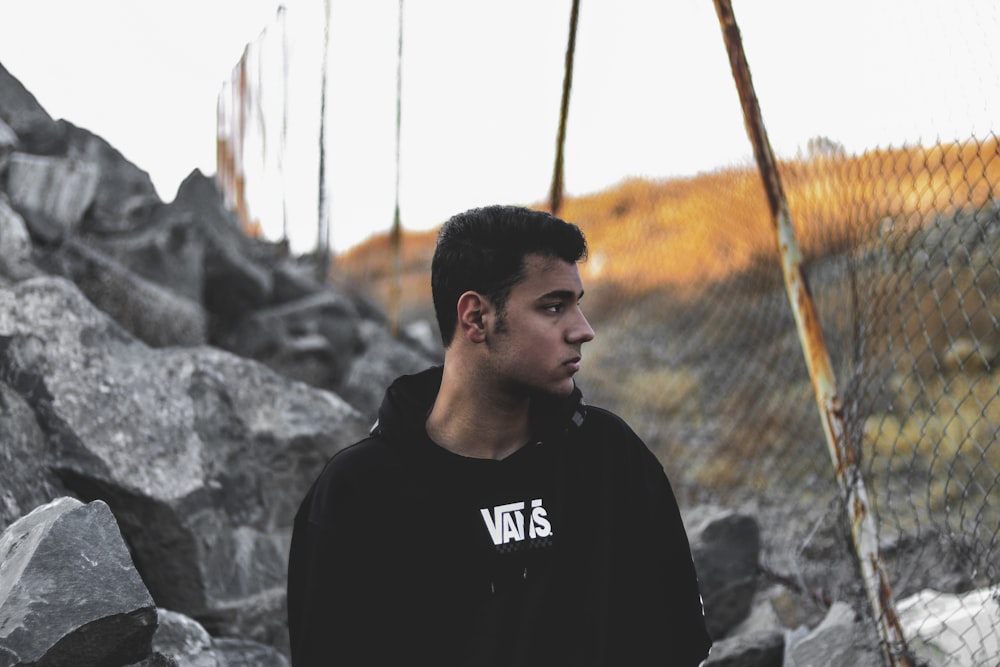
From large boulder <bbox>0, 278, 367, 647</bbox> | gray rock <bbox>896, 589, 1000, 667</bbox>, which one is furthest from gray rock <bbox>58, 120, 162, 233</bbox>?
gray rock <bbox>896, 589, 1000, 667</bbox>

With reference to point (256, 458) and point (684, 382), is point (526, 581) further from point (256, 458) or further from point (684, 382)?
point (684, 382)

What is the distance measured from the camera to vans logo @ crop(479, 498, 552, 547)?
5.82ft

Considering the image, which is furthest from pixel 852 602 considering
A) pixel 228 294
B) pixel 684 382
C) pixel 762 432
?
pixel 228 294

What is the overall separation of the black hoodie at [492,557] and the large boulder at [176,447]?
1.49 metres

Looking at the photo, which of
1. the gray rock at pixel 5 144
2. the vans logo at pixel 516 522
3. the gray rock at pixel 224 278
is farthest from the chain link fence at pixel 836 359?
the gray rock at pixel 5 144

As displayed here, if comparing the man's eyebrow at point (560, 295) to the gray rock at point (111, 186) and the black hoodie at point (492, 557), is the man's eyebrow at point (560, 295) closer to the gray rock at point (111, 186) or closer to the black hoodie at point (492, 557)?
the black hoodie at point (492, 557)

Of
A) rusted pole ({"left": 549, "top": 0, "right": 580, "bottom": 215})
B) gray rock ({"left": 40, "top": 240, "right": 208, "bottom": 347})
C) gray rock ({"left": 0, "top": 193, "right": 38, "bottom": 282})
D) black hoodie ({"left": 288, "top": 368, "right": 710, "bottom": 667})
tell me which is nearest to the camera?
black hoodie ({"left": 288, "top": 368, "right": 710, "bottom": 667})

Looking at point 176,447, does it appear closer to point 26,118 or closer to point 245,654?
point 245,654

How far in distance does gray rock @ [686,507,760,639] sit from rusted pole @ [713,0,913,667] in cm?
117

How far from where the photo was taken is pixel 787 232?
2852 millimetres

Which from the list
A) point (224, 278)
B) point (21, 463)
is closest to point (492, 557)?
point (21, 463)

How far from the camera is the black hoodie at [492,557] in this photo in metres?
1.70

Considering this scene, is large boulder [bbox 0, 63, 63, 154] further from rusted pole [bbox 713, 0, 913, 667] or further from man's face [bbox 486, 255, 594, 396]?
man's face [bbox 486, 255, 594, 396]

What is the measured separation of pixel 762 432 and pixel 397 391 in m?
4.84
